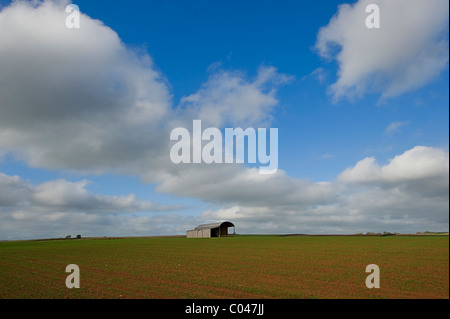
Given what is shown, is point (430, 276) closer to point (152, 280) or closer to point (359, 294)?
point (359, 294)

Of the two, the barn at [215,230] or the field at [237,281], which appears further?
the barn at [215,230]

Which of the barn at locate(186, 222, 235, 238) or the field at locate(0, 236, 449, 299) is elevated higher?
the field at locate(0, 236, 449, 299)

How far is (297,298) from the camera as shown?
17.4m

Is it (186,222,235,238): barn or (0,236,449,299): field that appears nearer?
(0,236,449,299): field

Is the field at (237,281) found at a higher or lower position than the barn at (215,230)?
higher

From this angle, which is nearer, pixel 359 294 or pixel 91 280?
pixel 359 294

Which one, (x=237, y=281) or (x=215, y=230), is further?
(x=215, y=230)

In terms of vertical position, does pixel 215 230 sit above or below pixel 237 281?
below

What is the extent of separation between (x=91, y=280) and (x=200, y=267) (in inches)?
376
